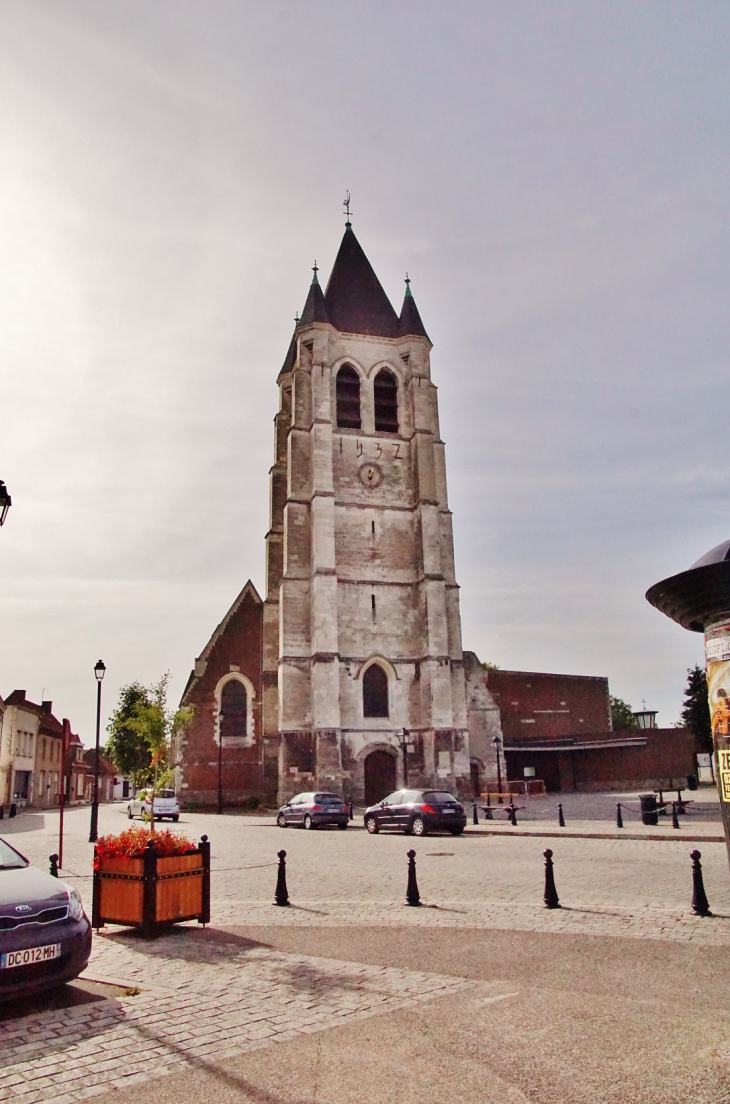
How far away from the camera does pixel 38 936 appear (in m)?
5.94

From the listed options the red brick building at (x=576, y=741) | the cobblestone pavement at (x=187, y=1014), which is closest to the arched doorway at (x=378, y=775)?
the red brick building at (x=576, y=741)

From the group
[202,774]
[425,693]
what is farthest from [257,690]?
[425,693]

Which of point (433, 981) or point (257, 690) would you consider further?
point (257, 690)

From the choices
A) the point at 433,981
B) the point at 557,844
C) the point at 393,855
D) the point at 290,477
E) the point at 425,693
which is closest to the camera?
the point at 433,981

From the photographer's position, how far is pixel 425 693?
3622 centimetres

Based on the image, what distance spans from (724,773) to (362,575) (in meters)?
33.1

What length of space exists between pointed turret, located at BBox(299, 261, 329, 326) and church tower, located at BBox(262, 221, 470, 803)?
9 cm

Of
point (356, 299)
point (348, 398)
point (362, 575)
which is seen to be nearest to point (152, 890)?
point (362, 575)

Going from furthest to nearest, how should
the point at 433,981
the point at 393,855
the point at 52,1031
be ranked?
the point at 393,855 < the point at 433,981 < the point at 52,1031

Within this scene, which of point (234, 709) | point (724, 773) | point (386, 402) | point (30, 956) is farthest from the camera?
point (386, 402)

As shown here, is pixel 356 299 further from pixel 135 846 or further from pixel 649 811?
pixel 135 846

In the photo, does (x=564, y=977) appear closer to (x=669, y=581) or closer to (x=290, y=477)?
(x=669, y=581)

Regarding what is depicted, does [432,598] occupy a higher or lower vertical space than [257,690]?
higher

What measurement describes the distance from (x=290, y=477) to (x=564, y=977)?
33.8 m
